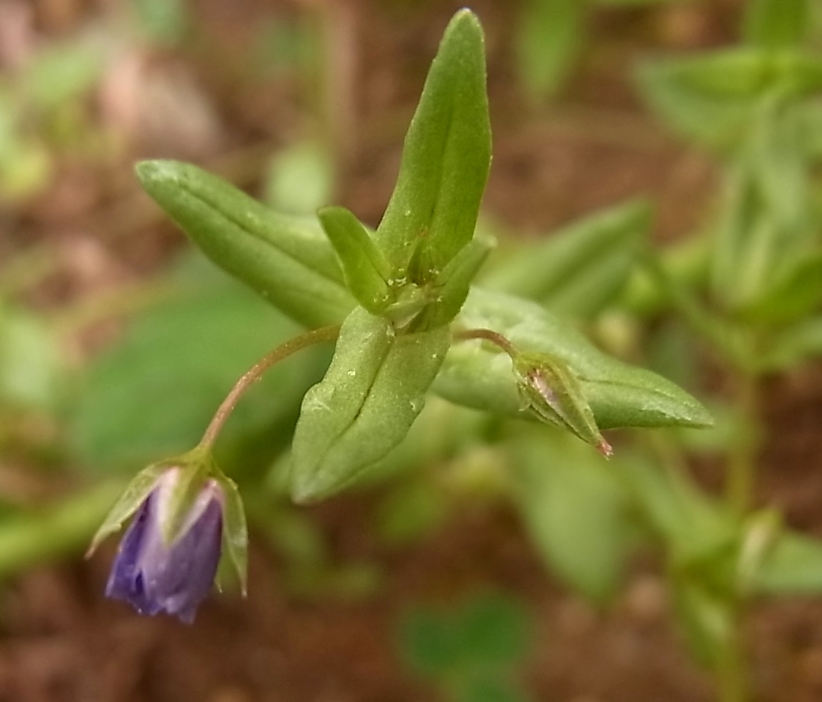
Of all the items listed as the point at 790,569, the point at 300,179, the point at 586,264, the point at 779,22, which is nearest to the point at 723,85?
the point at 779,22

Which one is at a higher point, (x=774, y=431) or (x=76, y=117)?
(x=76, y=117)

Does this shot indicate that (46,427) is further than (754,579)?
Yes

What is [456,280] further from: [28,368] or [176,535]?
[28,368]

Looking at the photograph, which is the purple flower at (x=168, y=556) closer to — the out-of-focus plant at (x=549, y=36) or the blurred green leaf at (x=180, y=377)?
the blurred green leaf at (x=180, y=377)

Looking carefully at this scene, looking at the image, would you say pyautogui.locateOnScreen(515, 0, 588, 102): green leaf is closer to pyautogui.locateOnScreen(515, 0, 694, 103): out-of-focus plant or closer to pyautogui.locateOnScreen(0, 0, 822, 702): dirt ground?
pyautogui.locateOnScreen(515, 0, 694, 103): out-of-focus plant

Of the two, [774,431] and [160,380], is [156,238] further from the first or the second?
[774,431]

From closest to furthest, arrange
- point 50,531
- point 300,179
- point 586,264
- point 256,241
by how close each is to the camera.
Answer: point 256,241 → point 586,264 → point 50,531 → point 300,179

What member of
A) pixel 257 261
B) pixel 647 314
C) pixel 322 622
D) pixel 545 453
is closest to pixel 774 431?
pixel 647 314
